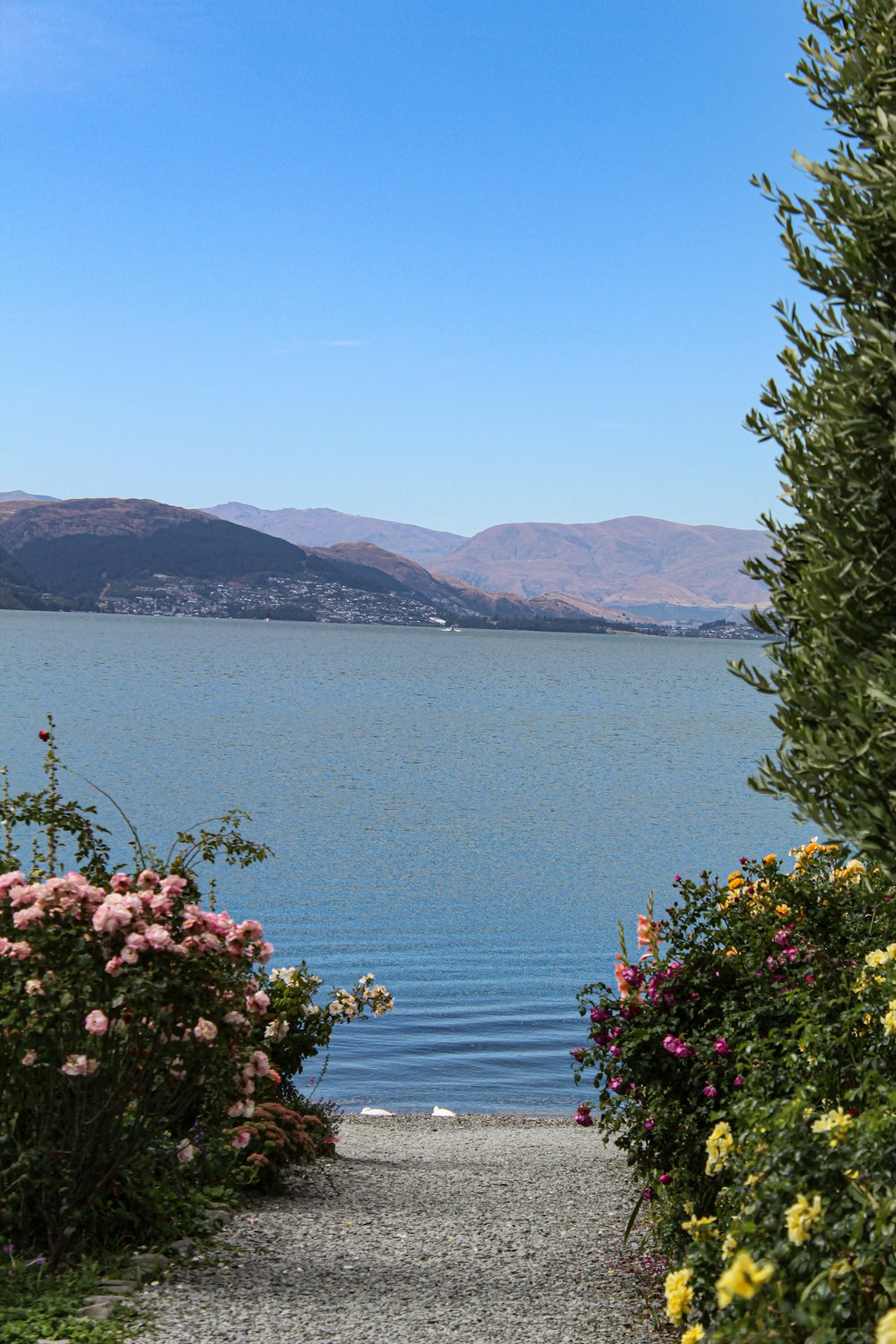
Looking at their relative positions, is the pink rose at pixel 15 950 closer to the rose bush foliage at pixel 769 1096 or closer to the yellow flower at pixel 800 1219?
the rose bush foliage at pixel 769 1096

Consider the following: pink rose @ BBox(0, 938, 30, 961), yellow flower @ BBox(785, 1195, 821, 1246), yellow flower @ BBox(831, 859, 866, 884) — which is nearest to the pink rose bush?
pink rose @ BBox(0, 938, 30, 961)

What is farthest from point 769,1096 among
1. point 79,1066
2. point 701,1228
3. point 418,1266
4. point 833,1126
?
point 79,1066

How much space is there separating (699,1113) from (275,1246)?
95.5 inches

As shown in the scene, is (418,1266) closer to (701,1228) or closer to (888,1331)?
(701,1228)

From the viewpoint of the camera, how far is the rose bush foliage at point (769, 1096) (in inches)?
151

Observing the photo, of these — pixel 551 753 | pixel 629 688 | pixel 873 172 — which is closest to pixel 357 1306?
pixel 873 172

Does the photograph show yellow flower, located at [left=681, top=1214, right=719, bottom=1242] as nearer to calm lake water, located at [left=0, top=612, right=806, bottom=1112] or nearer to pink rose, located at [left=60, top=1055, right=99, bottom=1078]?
calm lake water, located at [left=0, top=612, right=806, bottom=1112]

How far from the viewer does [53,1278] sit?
6027 mm

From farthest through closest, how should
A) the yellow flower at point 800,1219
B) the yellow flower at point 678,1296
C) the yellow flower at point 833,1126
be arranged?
the yellow flower at point 833,1126 → the yellow flower at point 678,1296 → the yellow flower at point 800,1219

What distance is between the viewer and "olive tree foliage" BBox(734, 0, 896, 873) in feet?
15.5

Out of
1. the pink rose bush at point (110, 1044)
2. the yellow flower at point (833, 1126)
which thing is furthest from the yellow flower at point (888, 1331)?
the pink rose bush at point (110, 1044)

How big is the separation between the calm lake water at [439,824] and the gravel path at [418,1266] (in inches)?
136

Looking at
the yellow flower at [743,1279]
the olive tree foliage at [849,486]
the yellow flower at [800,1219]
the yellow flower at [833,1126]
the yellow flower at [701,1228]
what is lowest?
the yellow flower at [701,1228]

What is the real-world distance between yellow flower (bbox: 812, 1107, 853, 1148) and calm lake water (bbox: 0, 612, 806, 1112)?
2115mm
